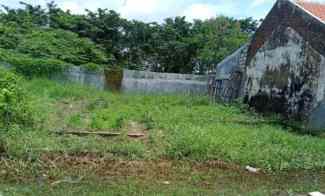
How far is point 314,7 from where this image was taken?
11.5m

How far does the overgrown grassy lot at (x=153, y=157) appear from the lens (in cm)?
437

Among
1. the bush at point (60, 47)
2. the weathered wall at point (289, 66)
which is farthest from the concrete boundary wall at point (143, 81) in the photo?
the weathered wall at point (289, 66)

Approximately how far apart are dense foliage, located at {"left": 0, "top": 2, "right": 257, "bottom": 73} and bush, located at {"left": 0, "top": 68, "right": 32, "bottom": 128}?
9836 mm

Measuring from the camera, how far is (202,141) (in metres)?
6.31

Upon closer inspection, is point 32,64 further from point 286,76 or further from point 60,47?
point 286,76

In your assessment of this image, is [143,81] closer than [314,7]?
No

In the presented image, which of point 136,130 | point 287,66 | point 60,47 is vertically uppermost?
point 60,47

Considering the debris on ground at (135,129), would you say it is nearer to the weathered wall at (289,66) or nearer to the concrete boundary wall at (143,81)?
the weathered wall at (289,66)

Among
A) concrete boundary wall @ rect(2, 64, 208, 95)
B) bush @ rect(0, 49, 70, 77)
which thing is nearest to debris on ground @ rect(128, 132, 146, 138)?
concrete boundary wall @ rect(2, 64, 208, 95)

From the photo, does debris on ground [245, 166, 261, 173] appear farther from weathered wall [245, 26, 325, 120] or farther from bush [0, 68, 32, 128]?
weathered wall [245, 26, 325, 120]

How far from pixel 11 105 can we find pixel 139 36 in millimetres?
13886

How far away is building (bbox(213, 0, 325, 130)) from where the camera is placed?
33.0 ft

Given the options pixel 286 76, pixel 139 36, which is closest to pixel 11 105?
pixel 286 76

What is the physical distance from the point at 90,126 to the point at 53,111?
6.17 feet
